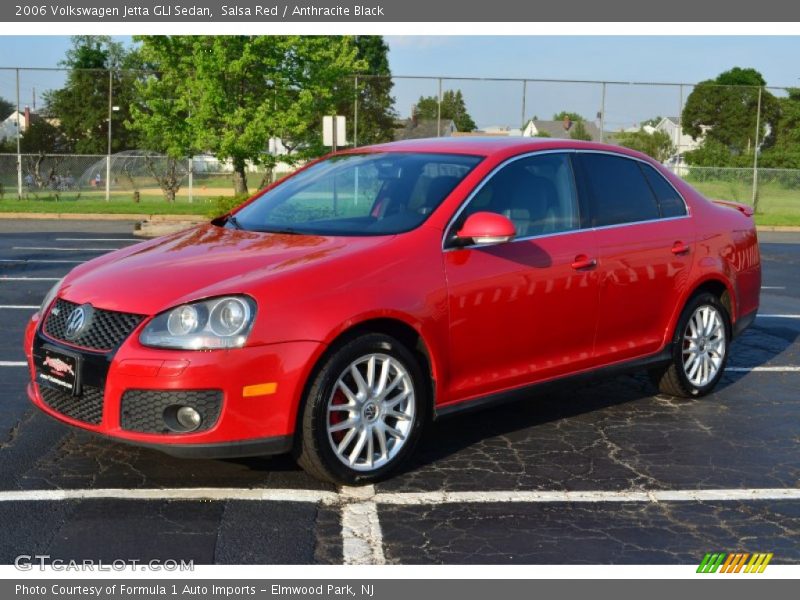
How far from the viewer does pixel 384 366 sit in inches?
192

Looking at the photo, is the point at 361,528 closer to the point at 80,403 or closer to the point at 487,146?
the point at 80,403

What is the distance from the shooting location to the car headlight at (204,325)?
445 centimetres

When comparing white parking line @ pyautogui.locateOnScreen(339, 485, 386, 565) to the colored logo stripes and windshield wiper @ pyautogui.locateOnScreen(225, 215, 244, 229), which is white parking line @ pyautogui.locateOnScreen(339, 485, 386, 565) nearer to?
the colored logo stripes

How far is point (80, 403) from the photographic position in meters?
4.73

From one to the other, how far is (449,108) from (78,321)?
87.7 feet

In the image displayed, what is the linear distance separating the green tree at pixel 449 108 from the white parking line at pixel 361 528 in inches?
992

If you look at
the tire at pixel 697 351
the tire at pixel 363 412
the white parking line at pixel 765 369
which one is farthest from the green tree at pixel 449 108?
the tire at pixel 363 412

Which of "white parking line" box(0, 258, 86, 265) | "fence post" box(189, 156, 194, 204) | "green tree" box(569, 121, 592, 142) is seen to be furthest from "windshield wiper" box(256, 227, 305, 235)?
"green tree" box(569, 121, 592, 142)

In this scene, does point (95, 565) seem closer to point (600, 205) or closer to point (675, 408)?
point (600, 205)

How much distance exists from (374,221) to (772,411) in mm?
3009

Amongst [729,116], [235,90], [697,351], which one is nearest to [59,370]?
[697,351]

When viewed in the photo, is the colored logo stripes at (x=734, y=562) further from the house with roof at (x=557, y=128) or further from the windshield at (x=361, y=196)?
the house with roof at (x=557, y=128)

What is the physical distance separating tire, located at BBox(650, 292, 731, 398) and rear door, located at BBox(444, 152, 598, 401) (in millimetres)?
1004

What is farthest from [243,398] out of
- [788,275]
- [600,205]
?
[788,275]
